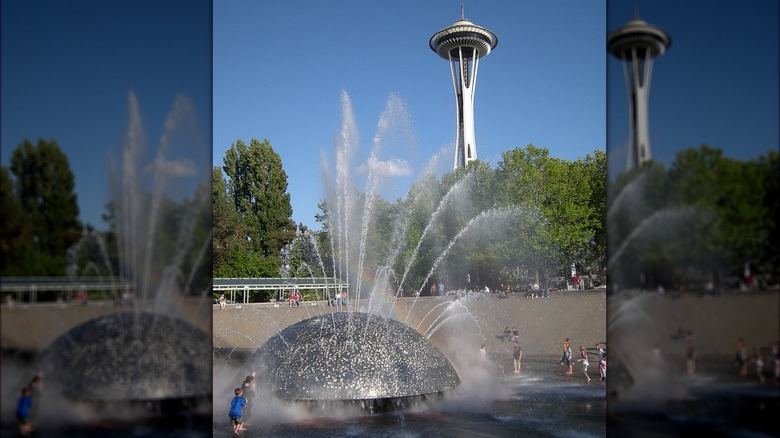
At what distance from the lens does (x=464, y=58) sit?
53.5 m

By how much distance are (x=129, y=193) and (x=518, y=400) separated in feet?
32.7

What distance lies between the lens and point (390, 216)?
40.6 metres

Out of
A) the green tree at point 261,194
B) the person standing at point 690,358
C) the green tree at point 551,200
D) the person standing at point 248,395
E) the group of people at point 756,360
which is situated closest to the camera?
the group of people at point 756,360

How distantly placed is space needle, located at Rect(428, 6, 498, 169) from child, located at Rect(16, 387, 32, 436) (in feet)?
156

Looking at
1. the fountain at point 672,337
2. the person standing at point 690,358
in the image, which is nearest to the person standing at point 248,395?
the fountain at point 672,337

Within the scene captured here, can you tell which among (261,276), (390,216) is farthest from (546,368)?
(261,276)

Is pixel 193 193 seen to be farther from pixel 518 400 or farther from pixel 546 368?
pixel 546 368

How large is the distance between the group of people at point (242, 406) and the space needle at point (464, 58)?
41.3 metres

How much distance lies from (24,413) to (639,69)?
3.48 meters

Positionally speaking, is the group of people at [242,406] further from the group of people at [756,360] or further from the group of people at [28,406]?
the group of people at [756,360]

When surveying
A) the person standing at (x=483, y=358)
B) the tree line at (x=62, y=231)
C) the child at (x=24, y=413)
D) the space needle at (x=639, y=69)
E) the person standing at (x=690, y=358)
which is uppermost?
the space needle at (x=639, y=69)

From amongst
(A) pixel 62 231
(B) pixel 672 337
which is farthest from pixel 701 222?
(A) pixel 62 231

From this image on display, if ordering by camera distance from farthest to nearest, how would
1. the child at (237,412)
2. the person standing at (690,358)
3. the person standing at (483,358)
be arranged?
the person standing at (483,358) < the child at (237,412) < the person standing at (690,358)

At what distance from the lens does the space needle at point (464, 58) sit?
50.8 metres
